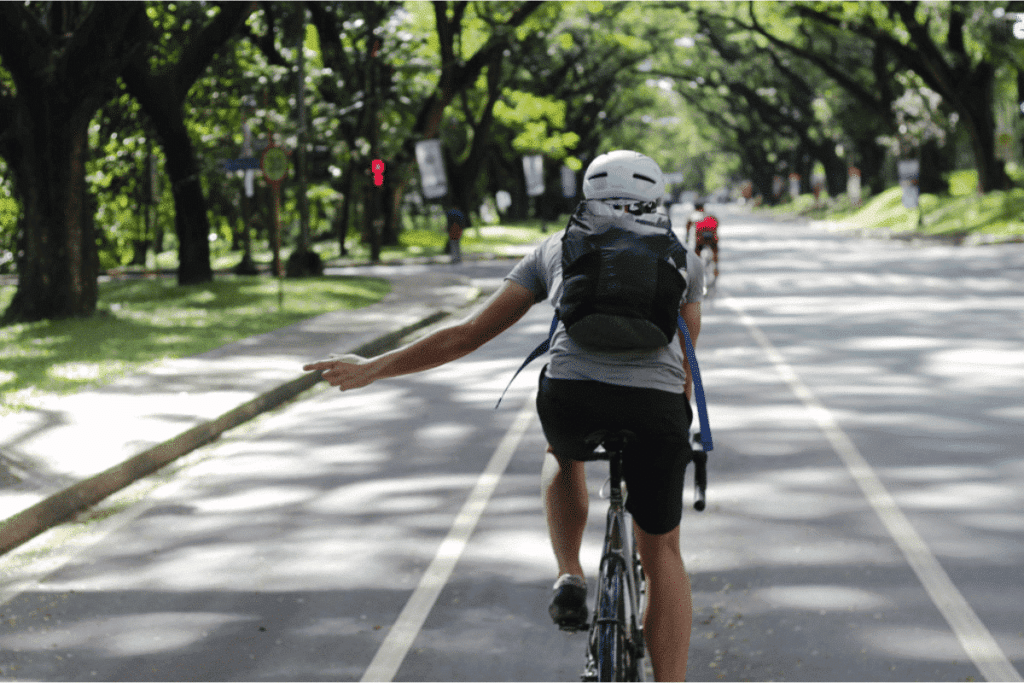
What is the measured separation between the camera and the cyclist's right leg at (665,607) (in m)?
4.00

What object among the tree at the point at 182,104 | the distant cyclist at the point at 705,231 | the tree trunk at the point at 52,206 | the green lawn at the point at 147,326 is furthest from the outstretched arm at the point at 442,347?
the tree at the point at 182,104

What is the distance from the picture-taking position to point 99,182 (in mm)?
34938

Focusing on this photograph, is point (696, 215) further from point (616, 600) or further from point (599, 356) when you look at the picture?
point (616, 600)

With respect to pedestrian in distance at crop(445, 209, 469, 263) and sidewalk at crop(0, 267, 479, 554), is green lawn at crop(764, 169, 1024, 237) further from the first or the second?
sidewalk at crop(0, 267, 479, 554)

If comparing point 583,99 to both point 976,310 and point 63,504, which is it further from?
point 63,504

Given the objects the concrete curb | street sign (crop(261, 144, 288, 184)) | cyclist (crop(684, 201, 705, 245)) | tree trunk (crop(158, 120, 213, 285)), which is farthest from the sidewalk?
tree trunk (crop(158, 120, 213, 285))

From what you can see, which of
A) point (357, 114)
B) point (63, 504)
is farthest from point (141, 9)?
point (357, 114)

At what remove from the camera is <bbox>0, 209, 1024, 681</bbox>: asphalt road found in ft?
17.3

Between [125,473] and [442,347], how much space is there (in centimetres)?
570

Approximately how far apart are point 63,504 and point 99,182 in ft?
92.9

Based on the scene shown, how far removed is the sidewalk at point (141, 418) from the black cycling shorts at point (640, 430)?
182 inches

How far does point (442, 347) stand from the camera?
4168mm

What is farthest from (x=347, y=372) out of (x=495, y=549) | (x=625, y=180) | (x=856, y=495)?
(x=856, y=495)

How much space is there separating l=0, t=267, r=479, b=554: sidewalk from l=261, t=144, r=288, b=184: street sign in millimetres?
4449
